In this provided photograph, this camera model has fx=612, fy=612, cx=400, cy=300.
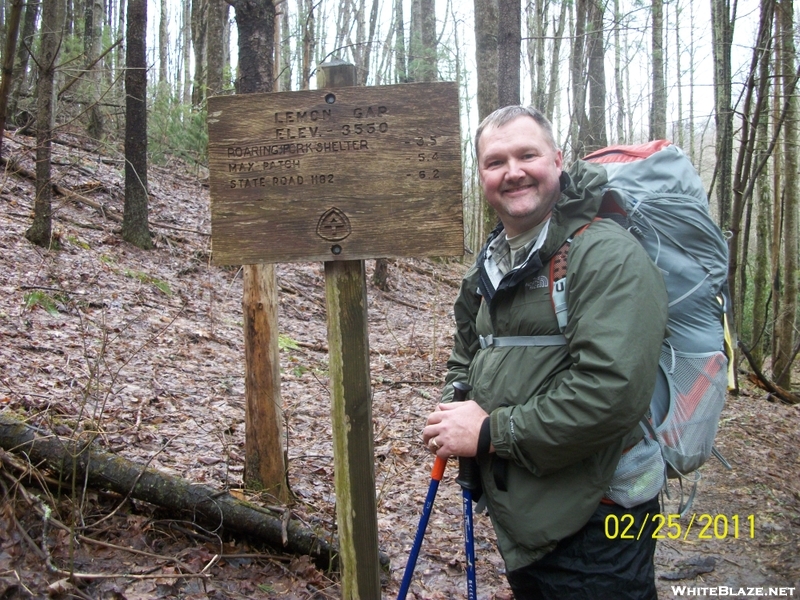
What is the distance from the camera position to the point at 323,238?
223 centimetres

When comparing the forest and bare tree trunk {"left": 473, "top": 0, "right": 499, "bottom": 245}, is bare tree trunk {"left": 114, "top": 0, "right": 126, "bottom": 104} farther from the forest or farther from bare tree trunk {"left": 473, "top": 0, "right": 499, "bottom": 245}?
bare tree trunk {"left": 473, "top": 0, "right": 499, "bottom": 245}

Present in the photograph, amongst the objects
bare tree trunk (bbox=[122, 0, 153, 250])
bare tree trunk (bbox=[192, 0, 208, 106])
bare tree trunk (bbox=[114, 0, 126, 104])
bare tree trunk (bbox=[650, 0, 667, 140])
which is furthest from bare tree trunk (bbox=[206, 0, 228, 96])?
bare tree trunk (bbox=[650, 0, 667, 140])

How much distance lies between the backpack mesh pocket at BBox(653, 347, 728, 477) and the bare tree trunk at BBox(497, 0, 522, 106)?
6.13 meters

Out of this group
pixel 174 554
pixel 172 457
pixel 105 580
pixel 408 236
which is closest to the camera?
pixel 408 236

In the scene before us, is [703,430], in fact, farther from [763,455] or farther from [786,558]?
[763,455]

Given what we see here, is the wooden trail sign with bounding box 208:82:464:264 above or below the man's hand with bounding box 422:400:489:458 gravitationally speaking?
above

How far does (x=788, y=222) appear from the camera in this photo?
9914mm

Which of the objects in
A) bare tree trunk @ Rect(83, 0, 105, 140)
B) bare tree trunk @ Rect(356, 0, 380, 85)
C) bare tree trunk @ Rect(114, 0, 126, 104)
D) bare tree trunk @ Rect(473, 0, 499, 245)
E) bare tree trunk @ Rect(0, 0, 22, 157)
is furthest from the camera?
bare tree trunk @ Rect(356, 0, 380, 85)

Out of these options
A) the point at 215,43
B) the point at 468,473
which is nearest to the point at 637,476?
the point at 468,473

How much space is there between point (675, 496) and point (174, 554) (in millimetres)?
3780

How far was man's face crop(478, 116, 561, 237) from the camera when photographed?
2.04 m

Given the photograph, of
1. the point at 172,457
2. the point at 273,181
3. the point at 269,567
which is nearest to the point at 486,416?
the point at 273,181

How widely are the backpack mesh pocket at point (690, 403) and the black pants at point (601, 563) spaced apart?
0.23 metres
